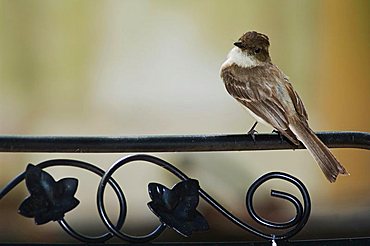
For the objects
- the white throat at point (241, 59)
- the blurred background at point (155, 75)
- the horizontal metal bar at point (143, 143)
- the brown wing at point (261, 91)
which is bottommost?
the blurred background at point (155, 75)

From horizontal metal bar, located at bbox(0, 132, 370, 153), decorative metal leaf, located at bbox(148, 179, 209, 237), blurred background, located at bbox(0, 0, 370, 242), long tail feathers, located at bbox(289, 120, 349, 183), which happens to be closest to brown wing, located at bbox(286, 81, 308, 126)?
long tail feathers, located at bbox(289, 120, 349, 183)

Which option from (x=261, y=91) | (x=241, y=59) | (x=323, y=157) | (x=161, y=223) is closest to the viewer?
(x=161, y=223)

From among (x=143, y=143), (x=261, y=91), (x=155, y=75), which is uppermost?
(x=143, y=143)

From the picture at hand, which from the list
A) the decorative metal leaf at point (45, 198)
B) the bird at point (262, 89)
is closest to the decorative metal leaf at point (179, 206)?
the decorative metal leaf at point (45, 198)

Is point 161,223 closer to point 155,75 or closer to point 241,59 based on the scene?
point 241,59

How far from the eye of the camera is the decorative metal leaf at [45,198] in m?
1.16

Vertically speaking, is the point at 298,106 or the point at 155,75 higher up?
the point at 298,106

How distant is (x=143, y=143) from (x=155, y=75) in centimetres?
216

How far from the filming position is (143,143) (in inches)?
47.3

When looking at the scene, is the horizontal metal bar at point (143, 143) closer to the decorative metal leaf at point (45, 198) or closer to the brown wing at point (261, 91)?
the decorative metal leaf at point (45, 198)

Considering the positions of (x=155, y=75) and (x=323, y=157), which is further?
(x=155, y=75)

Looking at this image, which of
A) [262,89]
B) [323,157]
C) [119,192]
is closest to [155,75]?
[262,89]

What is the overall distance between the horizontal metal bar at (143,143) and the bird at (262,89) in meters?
0.37

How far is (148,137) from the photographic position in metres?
1.21
